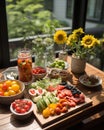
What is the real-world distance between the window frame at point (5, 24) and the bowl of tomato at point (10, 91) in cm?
43

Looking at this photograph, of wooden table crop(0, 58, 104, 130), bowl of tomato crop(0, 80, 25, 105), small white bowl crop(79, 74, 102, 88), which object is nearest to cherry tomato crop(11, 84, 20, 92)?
bowl of tomato crop(0, 80, 25, 105)

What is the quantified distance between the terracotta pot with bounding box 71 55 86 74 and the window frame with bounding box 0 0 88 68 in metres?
0.55

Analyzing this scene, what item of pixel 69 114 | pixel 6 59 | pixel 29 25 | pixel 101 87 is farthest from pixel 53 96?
pixel 29 25

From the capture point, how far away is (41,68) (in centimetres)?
143

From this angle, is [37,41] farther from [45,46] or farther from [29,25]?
[29,25]

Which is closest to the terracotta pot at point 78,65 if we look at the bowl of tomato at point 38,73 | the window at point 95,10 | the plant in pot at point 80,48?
the plant in pot at point 80,48

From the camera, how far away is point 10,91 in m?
1.13

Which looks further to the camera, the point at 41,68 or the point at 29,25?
the point at 29,25

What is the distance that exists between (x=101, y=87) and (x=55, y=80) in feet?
1.12

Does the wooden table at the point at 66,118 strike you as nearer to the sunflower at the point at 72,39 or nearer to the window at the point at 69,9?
the sunflower at the point at 72,39

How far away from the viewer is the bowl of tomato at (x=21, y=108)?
3.25ft

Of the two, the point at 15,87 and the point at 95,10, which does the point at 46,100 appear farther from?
the point at 95,10

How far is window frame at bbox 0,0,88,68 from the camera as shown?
1.48 m

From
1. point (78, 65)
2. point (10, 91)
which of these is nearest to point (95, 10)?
point (78, 65)
